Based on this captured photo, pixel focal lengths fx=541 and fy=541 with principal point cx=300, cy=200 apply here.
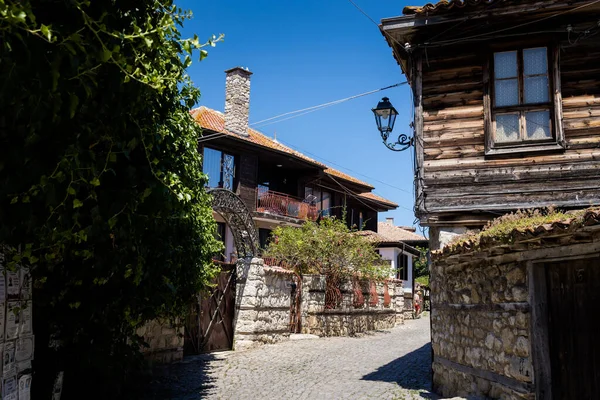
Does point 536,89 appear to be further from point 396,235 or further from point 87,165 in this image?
point 396,235

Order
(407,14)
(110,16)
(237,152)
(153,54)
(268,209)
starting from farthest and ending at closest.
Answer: (268,209)
(237,152)
(407,14)
(153,54)
(110,16)

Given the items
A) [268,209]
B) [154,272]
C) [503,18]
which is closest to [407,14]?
[503,18]

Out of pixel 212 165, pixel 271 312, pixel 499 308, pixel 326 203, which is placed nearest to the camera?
pixel 499 308

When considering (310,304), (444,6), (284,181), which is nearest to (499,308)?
(444,6)

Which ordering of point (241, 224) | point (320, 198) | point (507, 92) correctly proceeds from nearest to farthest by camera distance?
point (507, 92) → point (241, 224) → point (320, 198)

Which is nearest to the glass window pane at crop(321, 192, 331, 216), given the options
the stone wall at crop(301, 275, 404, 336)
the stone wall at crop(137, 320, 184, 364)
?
the stone wall at crop(301, 275, 404, 336)

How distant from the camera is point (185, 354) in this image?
11945mm

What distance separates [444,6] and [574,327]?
17.7 feet

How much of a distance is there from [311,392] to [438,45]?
19.8 ft

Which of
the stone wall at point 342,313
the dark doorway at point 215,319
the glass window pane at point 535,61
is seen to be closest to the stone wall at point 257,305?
the dark doorway at point 215,319

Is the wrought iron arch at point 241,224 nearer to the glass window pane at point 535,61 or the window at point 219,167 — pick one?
the glass window pane at point 535,61

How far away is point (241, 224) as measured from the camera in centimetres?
1341

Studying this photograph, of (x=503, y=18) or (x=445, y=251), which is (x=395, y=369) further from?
(x=503, y=18)

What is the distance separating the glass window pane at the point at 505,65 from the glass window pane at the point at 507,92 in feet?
0.35
